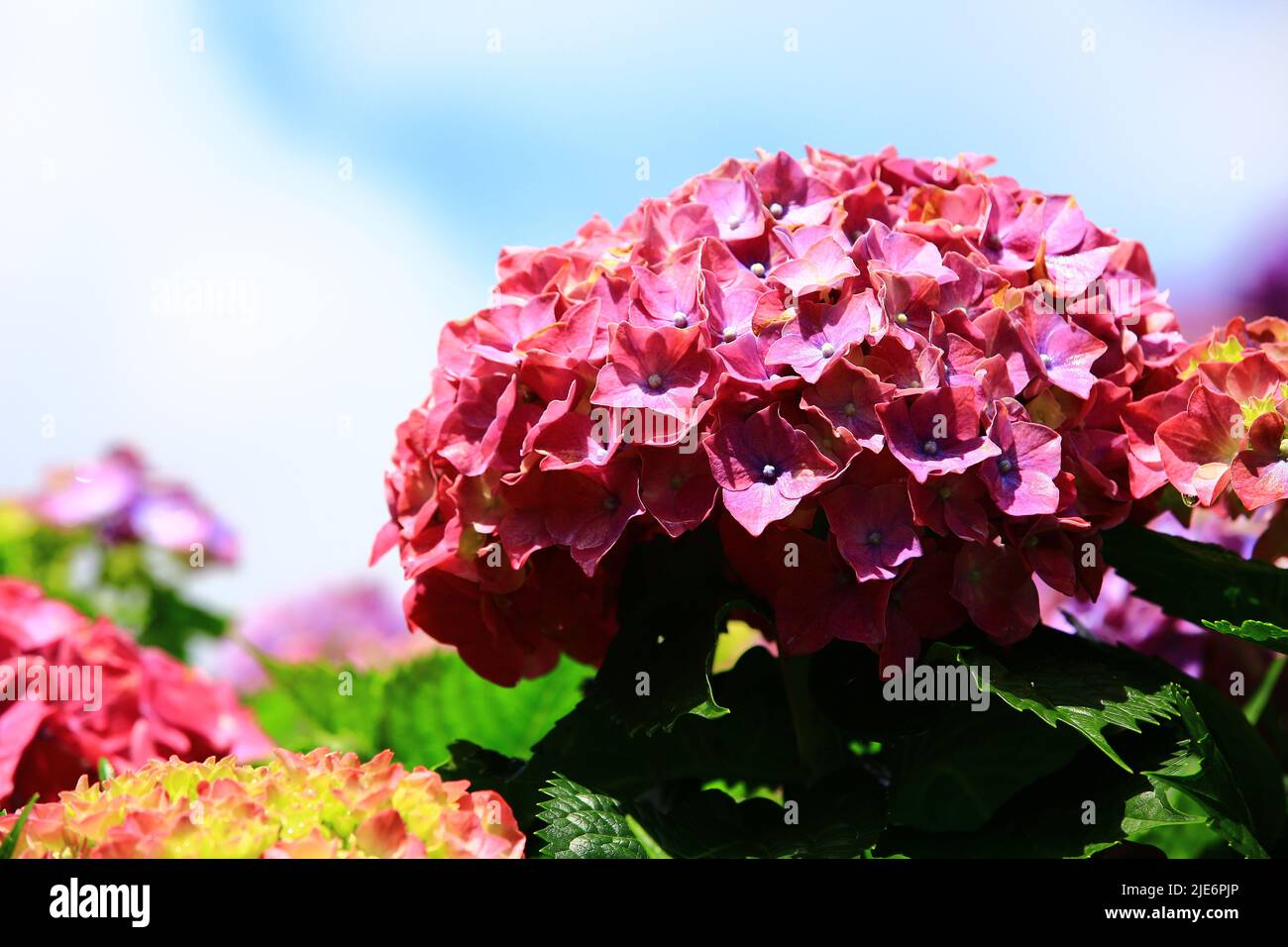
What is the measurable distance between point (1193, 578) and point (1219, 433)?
0.56ft

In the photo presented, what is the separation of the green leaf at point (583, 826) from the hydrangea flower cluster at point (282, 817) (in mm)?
59

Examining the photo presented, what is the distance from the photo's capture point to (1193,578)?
116 cm

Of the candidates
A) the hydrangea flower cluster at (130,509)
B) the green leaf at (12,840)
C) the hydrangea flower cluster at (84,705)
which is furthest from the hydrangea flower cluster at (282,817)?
the hydrangea flower cluster at (130,509)

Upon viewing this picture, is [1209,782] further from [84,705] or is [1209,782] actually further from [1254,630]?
[84,705]

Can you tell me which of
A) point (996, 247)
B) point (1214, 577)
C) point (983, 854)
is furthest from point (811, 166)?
point (983, 854)

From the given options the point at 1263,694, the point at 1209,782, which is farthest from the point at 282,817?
the point at 1263,694

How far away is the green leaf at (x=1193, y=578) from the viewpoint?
3.75 feet

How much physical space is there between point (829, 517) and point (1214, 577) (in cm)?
42

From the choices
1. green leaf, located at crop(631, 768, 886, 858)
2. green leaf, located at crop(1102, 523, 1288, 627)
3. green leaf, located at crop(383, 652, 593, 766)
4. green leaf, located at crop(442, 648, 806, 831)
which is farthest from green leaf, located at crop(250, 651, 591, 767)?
green leaf, located at crop(1102, 523, 1288, 627)
